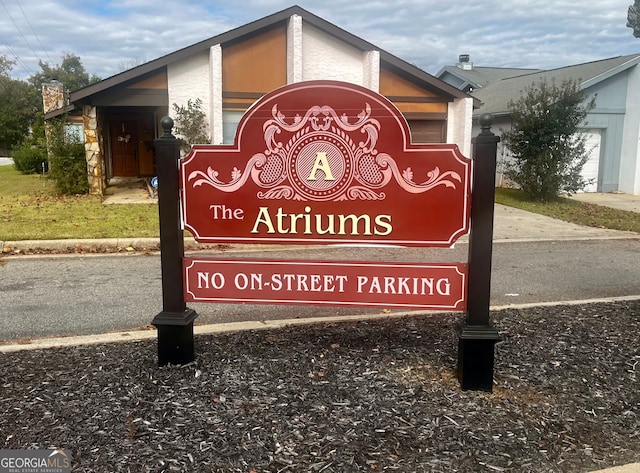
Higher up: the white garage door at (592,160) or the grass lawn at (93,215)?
the white garage door at (592,160)

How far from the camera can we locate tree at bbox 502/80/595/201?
15.2 m

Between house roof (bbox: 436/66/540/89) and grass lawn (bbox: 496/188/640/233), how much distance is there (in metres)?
10.7

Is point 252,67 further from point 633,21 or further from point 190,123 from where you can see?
point 633,21

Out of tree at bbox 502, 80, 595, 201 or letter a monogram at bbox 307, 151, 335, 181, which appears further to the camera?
tree at bbox 502, 80, 595, 201

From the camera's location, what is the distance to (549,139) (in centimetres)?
1537

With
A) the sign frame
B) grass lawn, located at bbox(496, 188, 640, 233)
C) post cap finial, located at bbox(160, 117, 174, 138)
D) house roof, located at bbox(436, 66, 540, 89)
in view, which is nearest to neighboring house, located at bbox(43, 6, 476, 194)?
grass lawn, located at bbox(496, 188, 640, 233)

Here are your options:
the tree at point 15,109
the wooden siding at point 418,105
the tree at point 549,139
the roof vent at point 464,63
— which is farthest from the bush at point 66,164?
the tree at point 15,109

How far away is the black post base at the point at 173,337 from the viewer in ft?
12.9

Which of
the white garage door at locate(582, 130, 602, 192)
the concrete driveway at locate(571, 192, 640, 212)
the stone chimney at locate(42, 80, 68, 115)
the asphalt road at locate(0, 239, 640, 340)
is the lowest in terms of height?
the asphalt road at locate(0, 239, 640, 340)

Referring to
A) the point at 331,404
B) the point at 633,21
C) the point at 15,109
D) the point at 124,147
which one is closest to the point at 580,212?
the point at 633,21

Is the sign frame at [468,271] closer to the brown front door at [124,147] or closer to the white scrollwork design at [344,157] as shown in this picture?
the white scrollwork design at [344,157]

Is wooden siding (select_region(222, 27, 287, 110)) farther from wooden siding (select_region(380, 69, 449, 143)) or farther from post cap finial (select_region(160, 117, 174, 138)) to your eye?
post cap finial (select_region(160, 117, 174, 138))

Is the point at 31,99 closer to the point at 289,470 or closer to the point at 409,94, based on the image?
the point at 409,94

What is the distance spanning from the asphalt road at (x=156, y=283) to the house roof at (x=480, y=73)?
18318 millimetres
